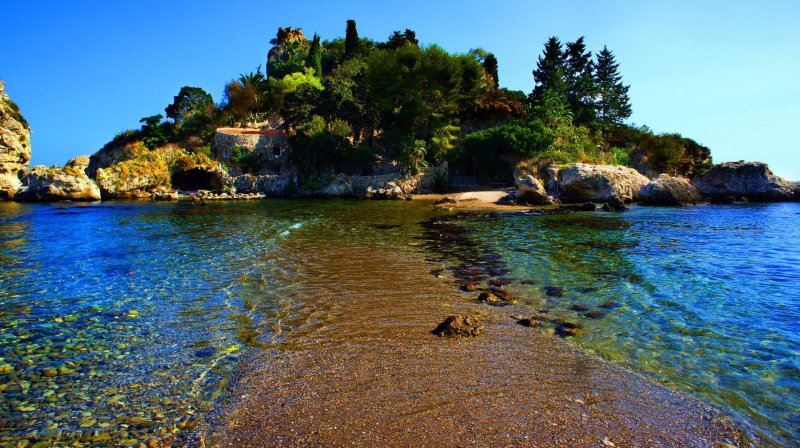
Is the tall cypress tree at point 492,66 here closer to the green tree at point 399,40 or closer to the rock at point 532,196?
the green tree at point 399,40

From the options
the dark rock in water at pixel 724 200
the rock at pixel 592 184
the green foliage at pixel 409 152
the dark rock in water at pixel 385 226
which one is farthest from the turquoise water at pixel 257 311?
the green foliage at pixel 409 152

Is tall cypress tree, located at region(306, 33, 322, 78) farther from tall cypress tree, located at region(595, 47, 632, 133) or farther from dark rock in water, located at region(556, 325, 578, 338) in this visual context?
dark rock in water, located at region(556, 325, 578, 338)

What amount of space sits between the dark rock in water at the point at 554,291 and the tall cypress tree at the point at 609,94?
173ft

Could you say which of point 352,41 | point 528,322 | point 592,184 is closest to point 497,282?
point 528,322

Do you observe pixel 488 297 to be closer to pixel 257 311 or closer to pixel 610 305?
pixel 610 305

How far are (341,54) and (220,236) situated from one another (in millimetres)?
78246

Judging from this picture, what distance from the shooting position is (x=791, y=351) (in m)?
6.57

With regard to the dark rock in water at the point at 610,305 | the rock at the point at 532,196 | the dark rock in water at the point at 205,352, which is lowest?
the dark rock in water at the point at 205,352

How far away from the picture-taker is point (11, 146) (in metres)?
44.2

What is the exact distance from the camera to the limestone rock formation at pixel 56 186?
42594 millimetres

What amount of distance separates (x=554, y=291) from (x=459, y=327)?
3.83 metres

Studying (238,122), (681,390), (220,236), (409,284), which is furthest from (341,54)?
(681,390)

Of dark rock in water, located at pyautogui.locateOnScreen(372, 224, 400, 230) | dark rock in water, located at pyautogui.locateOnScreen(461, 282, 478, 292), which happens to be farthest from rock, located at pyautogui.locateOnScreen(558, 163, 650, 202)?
dark rock in water, located at pyautogui.locateOnScreen(461, 282, 478, 292)

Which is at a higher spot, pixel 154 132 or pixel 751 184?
pixel 154 132
